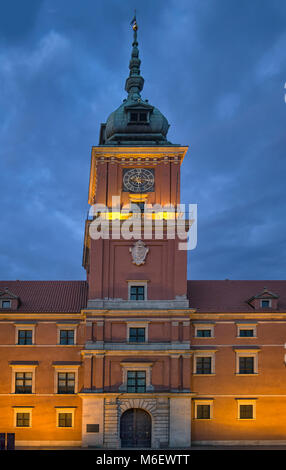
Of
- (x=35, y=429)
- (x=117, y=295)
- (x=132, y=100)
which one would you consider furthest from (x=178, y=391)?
(x=132, y=100)

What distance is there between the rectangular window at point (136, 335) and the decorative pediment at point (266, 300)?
10217 millimetres

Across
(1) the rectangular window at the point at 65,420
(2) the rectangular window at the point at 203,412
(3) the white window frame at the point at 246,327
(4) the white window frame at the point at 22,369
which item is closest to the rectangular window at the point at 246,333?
(3) the white window frame at the point at 246,327

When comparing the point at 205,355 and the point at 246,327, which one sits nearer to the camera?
the point at 205,355

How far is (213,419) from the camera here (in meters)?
43.5

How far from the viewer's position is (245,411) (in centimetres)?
4381

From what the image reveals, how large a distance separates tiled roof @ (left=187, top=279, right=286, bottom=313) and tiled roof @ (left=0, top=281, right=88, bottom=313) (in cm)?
994

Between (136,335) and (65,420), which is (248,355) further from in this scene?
(65,420)

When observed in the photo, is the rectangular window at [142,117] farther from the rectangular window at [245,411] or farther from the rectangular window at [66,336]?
the rectangular window at [245,411]

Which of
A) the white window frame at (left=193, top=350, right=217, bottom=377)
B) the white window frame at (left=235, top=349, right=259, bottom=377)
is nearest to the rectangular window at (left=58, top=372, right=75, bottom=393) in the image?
the white window frame at (left=193, top=350, right=217, bottom=377)

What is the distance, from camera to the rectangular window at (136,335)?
143 feet

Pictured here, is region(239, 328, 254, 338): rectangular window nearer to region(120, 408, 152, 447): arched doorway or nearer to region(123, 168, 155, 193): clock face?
region(120, 408, 152, 447): arched doorway

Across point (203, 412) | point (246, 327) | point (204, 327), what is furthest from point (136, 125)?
point (203, 412)

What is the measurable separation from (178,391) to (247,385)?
6.23 metres

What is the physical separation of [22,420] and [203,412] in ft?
48.2
